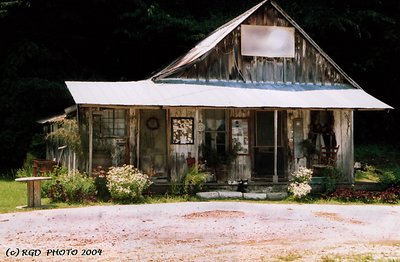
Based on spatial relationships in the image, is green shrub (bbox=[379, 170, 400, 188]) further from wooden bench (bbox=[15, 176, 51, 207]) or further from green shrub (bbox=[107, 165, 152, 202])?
wooden bench (bbox=[15, 176, 51, 207])

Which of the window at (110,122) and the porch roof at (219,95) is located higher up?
the porch roof at (219,95)

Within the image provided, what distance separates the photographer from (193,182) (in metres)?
16.4

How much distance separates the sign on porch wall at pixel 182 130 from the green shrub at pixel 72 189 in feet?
12.6

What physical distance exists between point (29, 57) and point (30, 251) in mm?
16720

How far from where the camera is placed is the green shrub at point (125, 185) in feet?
48.7

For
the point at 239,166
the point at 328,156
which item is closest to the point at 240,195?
the point at 239,166

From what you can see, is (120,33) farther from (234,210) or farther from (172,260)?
(172,260)

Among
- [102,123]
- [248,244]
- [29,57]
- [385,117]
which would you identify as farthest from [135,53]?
[248,244]

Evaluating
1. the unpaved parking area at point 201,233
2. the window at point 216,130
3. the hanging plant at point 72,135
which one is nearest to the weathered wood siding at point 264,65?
the window at point 216,130

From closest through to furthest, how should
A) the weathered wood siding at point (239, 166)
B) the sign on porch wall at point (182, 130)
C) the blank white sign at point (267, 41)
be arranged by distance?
the sign on porch wall at point (182, 130)
the weathered wood siding at point (239, 166)
the blank white sign at point (267, 41)

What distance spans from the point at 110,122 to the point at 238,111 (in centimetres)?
464

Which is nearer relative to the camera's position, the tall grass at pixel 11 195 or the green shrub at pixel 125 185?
the tall grass at pixel 11 195

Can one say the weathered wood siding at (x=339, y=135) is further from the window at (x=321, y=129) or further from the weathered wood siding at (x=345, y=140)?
the window at (x=321, y=129)

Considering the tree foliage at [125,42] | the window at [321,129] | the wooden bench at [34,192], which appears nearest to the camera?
the wooden bench at [34,192]
